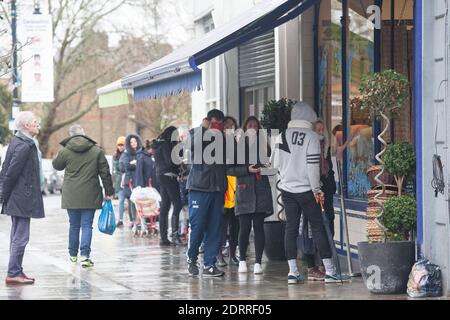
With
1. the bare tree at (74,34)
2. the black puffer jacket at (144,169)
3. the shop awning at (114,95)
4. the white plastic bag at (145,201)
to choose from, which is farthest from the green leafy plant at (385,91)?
the bare tree at (74,34)

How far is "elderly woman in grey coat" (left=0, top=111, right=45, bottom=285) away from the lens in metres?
12.9

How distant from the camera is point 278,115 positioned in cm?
1497

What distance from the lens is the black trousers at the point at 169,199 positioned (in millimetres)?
18016

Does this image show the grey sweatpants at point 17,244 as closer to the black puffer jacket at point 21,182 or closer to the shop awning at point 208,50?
the black puffer jacket at point 21,182

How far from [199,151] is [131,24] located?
1459 inches

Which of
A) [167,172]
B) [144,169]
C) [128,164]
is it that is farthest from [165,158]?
[128,164]

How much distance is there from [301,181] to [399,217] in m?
1.43

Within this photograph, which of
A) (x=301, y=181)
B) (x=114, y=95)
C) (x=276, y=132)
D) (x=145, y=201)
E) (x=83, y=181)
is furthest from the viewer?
(x=145, y=201)

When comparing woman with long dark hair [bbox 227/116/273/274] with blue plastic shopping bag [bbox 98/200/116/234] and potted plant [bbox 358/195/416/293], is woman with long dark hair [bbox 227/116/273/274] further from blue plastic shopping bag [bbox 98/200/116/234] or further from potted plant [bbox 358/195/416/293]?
blue plastic shopping bag [bbox 98/200/116/234]

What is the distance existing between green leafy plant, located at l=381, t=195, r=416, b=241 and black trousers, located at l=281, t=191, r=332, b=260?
3.71 feet

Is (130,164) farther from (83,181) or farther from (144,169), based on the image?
(83,181)

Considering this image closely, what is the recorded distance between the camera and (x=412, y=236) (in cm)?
1166

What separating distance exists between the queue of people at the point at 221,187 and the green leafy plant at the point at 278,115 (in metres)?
0.53
